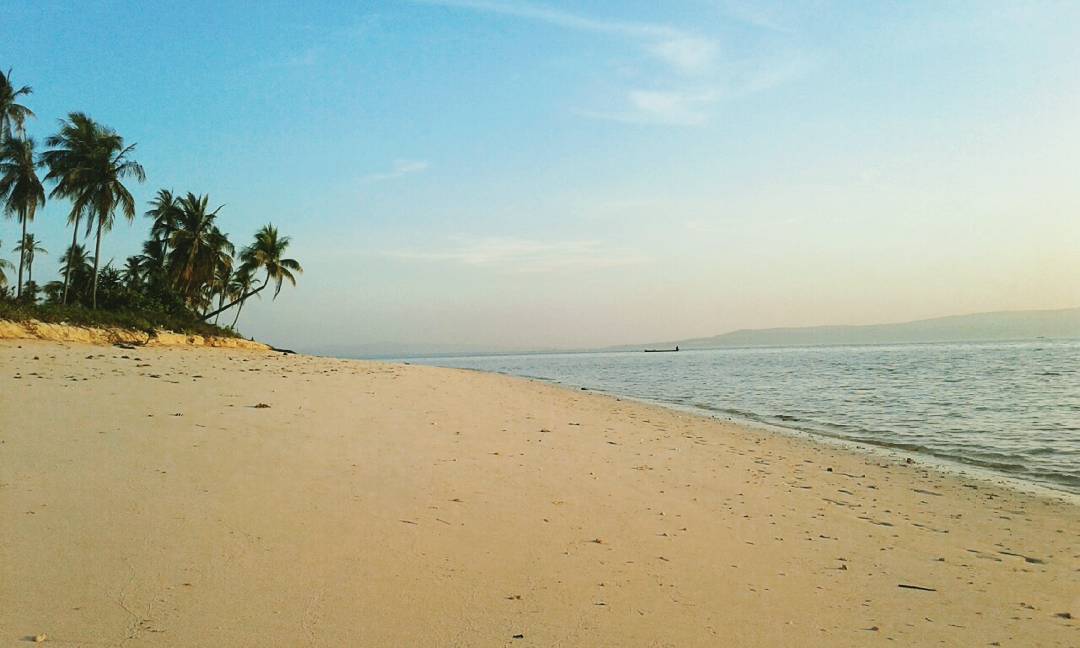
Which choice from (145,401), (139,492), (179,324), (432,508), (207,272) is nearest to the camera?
(139,492)

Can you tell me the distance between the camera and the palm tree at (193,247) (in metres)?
44.1

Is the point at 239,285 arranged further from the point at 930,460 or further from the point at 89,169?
the point at 930,460

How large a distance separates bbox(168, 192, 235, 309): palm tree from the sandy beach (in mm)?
39731

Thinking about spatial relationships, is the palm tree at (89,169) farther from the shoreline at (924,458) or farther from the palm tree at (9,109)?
the shoreline at (924,458)

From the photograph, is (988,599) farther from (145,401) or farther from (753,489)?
(145,401)

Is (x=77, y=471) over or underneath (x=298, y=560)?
over

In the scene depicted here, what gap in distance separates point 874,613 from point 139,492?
536cm

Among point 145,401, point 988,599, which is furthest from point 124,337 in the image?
point 988,599

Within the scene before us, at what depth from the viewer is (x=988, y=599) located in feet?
14.4

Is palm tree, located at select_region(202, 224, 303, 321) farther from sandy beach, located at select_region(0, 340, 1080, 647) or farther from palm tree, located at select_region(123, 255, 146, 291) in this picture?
sandy beach, located at select_region(0, 340, 1080, 647)

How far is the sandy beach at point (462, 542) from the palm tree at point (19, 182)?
2980cm

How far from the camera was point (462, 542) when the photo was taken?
453cm

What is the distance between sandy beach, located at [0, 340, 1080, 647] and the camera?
330 centimetres

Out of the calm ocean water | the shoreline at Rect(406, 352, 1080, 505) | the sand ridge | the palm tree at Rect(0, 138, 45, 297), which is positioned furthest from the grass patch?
the shoreline at Rect(406, 352, 1080, 505)
